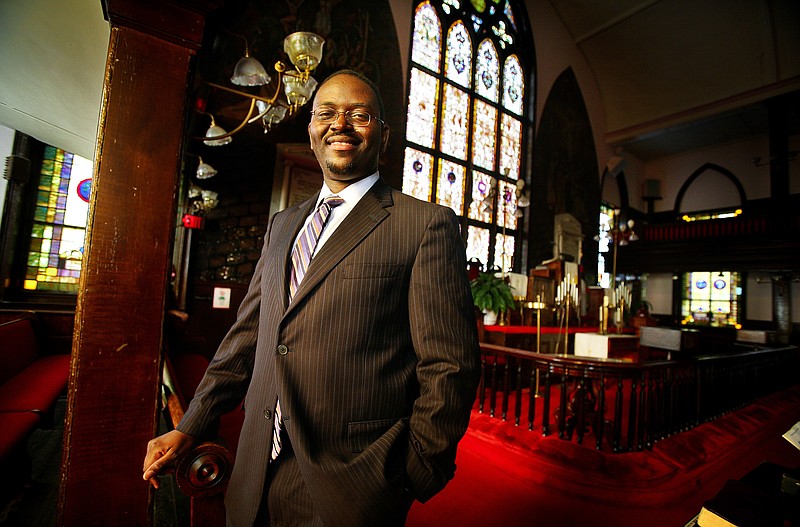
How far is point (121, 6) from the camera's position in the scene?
1.42m

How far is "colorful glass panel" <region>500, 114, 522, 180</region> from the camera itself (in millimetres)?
9336

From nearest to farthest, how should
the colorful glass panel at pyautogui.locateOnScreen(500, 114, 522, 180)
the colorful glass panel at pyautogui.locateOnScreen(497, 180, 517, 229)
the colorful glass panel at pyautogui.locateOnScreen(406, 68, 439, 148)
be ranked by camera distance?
the colorful glass panel at pyautogui.locateOnScreen(406, 68, 439, 148)
the colorful glass panel at pyautogui.locateOnScreen(497, 180, 517, 229)
the colorful glass panel at pyautogui.locateOnScreen(500, 114, 522, 180)

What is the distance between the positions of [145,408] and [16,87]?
3.30 metres

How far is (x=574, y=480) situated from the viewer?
87.5 inches

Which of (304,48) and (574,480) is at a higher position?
(304,48)

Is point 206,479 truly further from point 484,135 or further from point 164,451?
point 484,135

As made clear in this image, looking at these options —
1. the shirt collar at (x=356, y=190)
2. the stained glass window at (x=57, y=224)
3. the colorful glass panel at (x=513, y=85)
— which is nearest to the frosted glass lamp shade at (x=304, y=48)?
the shirt collar at (x=356, y=190)

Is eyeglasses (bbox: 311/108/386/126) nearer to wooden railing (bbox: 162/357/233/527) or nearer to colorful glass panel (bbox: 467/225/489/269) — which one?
wooden railing (bbox: 162/357/233/527)

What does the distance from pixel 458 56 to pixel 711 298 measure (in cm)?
1103

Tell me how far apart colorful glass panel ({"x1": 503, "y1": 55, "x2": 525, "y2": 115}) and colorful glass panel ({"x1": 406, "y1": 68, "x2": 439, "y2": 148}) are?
2392 millimetres

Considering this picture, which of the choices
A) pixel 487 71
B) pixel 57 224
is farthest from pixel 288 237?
pixel 487 71

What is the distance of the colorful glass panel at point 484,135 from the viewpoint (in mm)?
8852

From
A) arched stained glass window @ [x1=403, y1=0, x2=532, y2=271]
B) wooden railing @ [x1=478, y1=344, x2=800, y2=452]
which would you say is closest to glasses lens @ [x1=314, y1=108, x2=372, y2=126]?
wooden railing @ [x1=478, y1=344, x2=800, y2=452]

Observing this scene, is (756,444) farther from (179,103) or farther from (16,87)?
(16,87)
